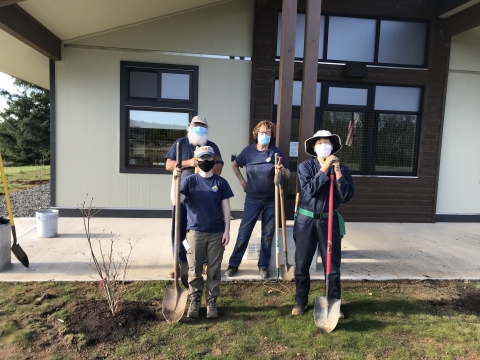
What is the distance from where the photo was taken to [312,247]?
3039mm

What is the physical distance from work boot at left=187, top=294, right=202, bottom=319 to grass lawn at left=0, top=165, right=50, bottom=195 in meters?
9.28

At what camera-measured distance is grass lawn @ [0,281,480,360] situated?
→ 251 centimetres

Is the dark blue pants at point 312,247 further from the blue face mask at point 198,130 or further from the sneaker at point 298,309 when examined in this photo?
the blue face mask at point 198,130

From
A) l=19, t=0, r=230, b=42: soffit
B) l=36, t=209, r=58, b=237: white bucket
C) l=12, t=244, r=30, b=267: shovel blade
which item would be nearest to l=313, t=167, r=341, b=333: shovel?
l=12, t=244, r=30, b=267: shovel blade

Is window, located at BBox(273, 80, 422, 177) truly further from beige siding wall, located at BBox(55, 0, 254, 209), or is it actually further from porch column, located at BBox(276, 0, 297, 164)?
porch column, located at BBox(276, 0, 297, 164)

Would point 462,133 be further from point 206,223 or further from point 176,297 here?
point 176,297

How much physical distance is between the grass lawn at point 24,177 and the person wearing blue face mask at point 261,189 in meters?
8.92

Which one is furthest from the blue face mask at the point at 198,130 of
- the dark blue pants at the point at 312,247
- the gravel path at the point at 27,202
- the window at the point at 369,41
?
the gravel path at the point at 27,202

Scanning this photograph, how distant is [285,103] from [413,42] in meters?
4.26

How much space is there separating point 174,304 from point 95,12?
15.1 feet

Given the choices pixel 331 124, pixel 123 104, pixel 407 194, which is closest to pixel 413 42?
pixel 331 124

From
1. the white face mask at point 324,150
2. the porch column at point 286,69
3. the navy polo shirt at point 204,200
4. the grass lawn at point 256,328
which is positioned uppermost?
the porch column at point 286,69

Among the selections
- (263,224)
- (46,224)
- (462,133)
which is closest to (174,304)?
(263,224)

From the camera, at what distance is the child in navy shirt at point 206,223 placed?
2914mm
